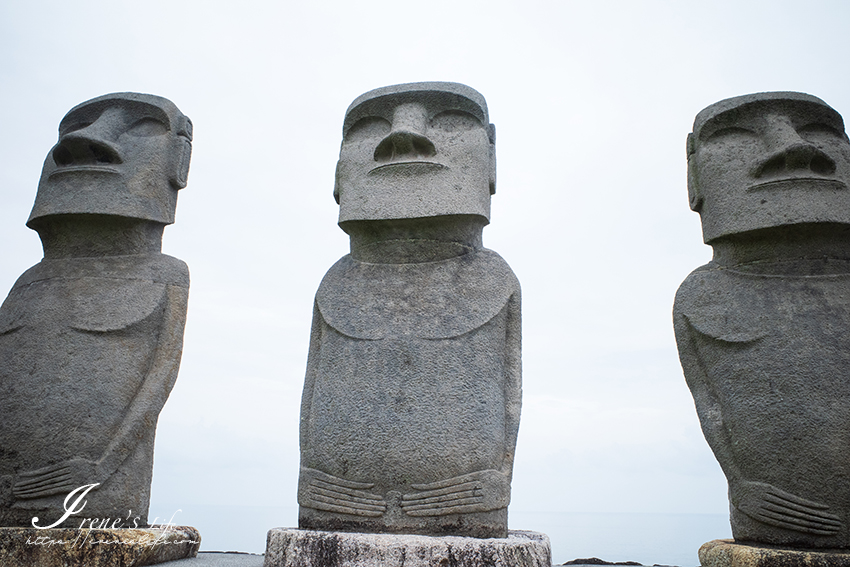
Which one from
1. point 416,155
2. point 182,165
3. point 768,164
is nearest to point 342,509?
point 416,155

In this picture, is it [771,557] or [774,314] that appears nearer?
[771,557]

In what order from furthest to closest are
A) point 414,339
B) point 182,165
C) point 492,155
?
point 182,165 < point 492,155 < point 414,339

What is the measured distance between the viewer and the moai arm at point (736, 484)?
3.67 m

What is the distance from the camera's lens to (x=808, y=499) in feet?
12.2

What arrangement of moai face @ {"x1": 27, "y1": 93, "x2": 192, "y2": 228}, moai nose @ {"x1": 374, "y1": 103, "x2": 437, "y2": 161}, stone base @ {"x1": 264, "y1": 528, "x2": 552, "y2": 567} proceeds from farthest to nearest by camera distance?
moai face @ {"x1": 27, "y1": 93, "x2": 192, "y2": 228} → moai nose @ {"x1": 374, "y1": 103, "x2": 437, "y2": 161} → stone base @ {"x1": 264, "y1": 528, "x2": 552, "y2": 567}

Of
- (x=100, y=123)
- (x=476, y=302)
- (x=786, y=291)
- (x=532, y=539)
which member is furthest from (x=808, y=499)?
(x=100, y=123)

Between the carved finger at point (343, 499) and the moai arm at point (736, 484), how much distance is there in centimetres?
190

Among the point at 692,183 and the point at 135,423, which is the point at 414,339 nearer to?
the point at 135,423

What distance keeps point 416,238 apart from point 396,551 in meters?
1.76

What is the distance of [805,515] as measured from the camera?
3.68m

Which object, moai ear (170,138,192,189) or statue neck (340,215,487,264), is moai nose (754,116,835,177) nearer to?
statue neck (340,215,487,264)

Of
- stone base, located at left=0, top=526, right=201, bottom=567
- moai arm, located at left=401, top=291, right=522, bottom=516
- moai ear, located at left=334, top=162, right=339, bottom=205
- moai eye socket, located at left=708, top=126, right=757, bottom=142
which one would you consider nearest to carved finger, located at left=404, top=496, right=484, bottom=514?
moai arm, located at left=401, top=291, right=522, bottom=516

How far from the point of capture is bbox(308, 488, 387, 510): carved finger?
358 cm

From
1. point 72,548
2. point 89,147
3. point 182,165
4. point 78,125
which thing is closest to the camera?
point 72,548
